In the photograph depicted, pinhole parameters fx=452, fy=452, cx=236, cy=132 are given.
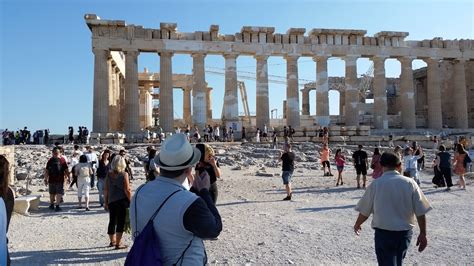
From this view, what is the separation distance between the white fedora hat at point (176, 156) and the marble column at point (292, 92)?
31.2 metres

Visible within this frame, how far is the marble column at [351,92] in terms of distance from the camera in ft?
114

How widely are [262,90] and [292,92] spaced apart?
2296 millimetres

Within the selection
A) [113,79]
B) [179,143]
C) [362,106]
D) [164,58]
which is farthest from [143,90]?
[179,143]

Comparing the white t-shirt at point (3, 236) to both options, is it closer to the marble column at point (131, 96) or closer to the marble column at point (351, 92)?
the marble column at point (131, 96)

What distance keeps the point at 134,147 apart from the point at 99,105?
653 centimetres

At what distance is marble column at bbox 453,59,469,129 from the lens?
1441 inches

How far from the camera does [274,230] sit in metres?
8.07

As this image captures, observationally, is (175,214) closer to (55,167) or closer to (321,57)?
(55,167)

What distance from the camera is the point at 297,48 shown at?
34.0 m

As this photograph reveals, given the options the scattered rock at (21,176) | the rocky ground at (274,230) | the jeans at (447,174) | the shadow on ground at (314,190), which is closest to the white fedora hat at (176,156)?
the rocky ground at (274,230)

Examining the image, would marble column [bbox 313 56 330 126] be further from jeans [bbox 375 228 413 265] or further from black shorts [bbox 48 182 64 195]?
jeans [bbox 375 228 413 265]

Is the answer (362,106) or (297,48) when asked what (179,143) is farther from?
(362,106)

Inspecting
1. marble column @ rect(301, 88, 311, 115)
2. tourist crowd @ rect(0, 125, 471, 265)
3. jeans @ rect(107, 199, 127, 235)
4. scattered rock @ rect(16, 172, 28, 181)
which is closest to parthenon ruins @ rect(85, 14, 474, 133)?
scattered rock @ rect(16, 172, 28, 181)

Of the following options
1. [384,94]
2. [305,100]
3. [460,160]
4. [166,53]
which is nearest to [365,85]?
[305,100]
